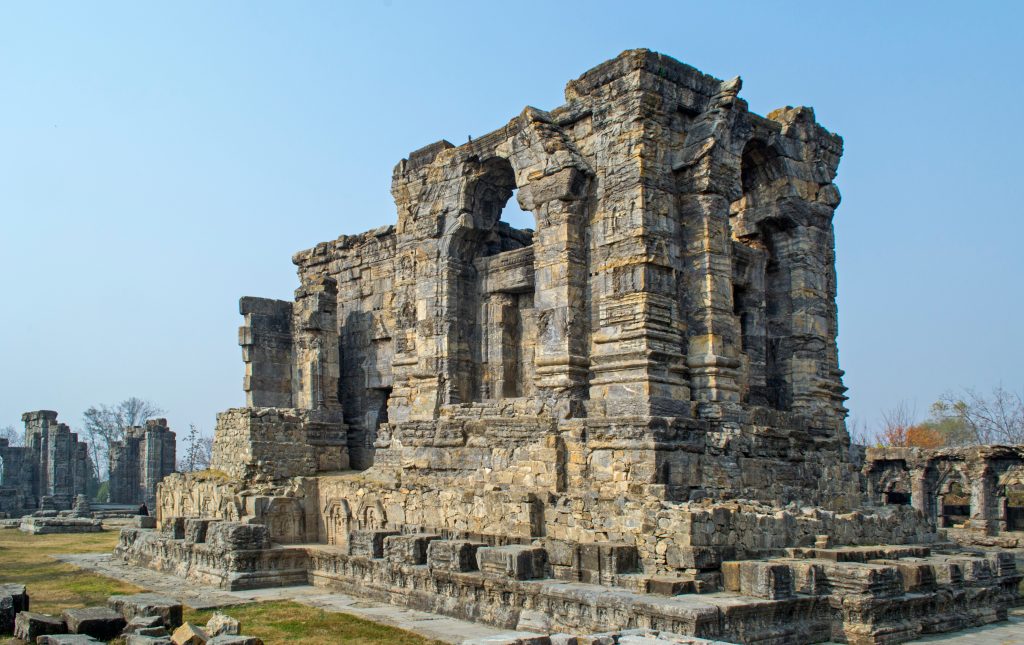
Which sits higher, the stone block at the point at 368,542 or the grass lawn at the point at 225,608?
the stone block at the point at 368,542

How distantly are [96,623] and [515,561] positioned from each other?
15.6 feet

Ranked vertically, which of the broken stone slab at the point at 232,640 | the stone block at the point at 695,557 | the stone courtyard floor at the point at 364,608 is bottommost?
the stone courtyard floor at the point at 364,608

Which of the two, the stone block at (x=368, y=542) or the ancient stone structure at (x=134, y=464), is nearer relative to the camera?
the stone block at (x=368, y=542)

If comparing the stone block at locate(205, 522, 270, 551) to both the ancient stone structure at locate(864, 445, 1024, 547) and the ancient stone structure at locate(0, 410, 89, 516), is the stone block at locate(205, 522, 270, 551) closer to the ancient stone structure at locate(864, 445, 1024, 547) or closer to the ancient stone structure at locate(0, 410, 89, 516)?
the ancient stone structure at locate(864, 445, 1024, 547)

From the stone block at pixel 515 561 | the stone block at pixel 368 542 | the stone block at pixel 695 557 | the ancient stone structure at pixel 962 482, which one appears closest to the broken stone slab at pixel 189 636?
the stone block at pixel 515 561

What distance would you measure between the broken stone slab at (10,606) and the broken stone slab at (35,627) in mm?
412

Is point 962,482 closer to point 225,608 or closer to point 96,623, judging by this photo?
point 225,608

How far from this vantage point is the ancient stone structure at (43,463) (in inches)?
1581

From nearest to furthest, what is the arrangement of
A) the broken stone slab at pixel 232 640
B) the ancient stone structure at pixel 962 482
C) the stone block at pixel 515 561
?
the broken stone slab at pixel 232 640 < the stone block at pixel 515 561 < the ancient stone structure at pixel 962 482

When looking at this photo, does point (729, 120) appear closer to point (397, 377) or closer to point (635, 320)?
point (635, 320)

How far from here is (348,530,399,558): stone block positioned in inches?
535

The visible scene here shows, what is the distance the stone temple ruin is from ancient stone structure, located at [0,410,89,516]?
81.1 ft

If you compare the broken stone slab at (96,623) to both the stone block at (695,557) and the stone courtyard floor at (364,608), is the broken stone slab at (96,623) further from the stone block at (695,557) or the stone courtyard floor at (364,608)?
the stone block at (695,557)

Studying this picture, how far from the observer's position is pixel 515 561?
1112 centimetres
